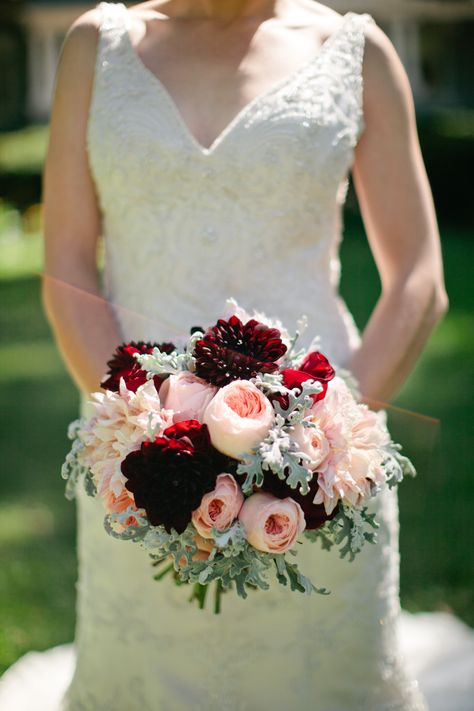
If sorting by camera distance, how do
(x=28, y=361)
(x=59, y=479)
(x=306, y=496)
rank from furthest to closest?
(x=28, y=361)
(x=59, y=479)
(x=306, y=496)

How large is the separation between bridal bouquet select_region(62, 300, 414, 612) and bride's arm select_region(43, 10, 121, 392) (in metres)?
0.69

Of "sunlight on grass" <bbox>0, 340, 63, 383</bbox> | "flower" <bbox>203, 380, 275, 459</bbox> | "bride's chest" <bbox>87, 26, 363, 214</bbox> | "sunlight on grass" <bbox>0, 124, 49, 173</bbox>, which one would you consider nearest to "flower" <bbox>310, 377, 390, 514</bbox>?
"flower" <bbox>203, 380, 275, 459</bbox>

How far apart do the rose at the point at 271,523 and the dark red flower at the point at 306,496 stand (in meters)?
0.02

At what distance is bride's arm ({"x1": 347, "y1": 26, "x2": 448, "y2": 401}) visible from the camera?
3.21m

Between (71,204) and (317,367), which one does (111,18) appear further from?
(317,367)

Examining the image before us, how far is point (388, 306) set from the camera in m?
3.25

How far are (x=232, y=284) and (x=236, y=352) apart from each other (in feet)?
2.75

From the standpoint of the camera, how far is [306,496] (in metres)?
2.37

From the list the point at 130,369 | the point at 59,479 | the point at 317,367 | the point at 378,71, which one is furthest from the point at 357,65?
the point at 59,479

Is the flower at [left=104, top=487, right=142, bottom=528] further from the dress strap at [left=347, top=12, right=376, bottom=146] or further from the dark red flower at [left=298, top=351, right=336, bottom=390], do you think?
the dress strap at [left=347, top=12, right=376, bottom=146]

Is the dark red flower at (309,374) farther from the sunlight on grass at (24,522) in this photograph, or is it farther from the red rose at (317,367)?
the sunlight on grass at (24,522)

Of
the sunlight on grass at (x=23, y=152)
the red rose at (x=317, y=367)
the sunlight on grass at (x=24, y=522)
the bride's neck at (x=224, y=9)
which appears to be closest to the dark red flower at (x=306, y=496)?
the red rose at (x=317, y=367)

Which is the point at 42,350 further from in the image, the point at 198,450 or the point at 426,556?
the point at 198,450

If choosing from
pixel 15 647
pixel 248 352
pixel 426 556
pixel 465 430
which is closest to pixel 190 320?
pixel 248 352
